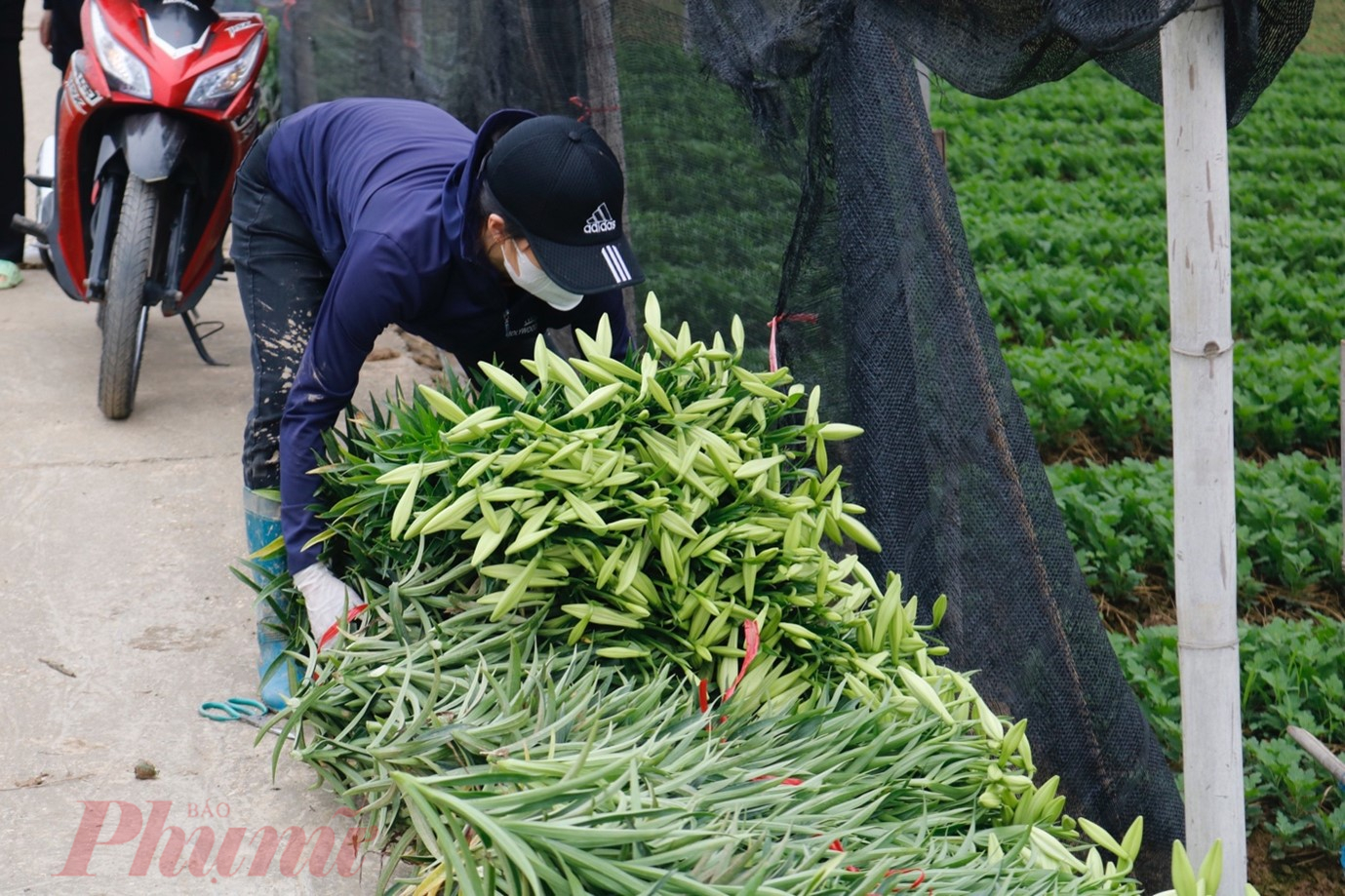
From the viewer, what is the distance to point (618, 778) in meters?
2.03

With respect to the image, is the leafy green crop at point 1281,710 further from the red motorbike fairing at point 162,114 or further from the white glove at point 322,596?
the red motorbike fairing at point 162,114

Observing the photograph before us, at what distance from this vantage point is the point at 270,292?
323cm

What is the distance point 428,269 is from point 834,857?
4.67 feet

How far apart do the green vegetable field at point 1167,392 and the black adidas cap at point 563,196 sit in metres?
0.78

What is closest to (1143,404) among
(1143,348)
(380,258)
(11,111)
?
(1143,348)

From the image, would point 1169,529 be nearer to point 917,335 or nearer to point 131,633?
point 917,335

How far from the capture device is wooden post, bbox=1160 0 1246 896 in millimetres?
2219

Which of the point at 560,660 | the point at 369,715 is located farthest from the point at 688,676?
the point at 369,715

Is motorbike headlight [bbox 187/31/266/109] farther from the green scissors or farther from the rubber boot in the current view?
the green scissors

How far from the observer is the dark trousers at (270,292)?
3166 millimetres

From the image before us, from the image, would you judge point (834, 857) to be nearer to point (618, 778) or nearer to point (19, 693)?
point (618, 778)

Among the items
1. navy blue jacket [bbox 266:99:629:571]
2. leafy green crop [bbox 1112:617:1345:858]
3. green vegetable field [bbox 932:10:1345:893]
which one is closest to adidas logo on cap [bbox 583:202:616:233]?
navy blue jacket [bbox 266:99:629:571]

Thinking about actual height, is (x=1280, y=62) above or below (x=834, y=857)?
above

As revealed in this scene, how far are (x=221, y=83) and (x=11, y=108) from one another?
154 centimetres
